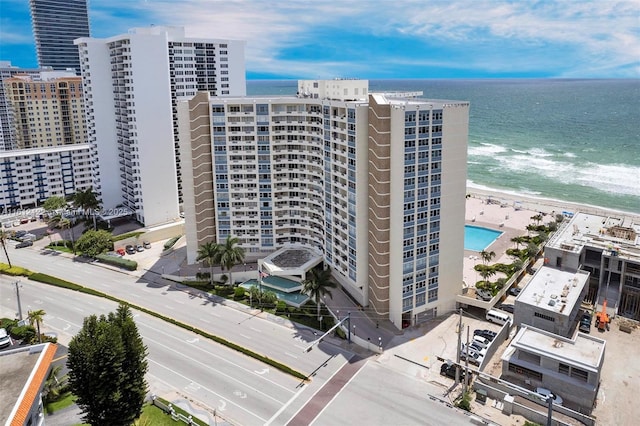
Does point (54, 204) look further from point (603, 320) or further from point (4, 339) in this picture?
point (603, 320)

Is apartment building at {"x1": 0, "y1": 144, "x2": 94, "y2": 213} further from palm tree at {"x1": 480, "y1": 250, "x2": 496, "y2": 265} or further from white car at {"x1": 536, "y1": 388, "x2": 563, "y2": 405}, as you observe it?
white car at {"x1": 536, "y1": 388, "x2": 563, "y2": 405}

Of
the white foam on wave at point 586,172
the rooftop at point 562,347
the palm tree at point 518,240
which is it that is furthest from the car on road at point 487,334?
the white foam on wave at point 586,172

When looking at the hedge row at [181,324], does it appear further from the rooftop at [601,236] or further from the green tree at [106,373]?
the rooftop at [601,236]

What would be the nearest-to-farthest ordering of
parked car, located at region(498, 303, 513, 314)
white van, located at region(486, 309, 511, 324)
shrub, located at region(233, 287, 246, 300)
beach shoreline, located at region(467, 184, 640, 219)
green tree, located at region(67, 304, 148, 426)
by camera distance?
1. green tree, located at region(67, 304, 148, 426)
2. white van, located at region(486, 309, 511, 324)
3. parked car, located at region(498, 303, 513, 314)
4. shrub, located at region(233, 287, 246, 300)
5. beach shoreline, located at region(467, 184, 640, 219)

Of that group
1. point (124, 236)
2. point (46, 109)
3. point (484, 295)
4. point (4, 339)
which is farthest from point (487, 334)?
point (46, 109)

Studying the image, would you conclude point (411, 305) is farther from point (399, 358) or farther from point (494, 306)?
point (494, 306)

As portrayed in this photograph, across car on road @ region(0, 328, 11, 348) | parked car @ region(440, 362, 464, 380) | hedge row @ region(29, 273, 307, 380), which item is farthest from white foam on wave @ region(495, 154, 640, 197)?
car on road @ region(0, 328, 11, 348)
